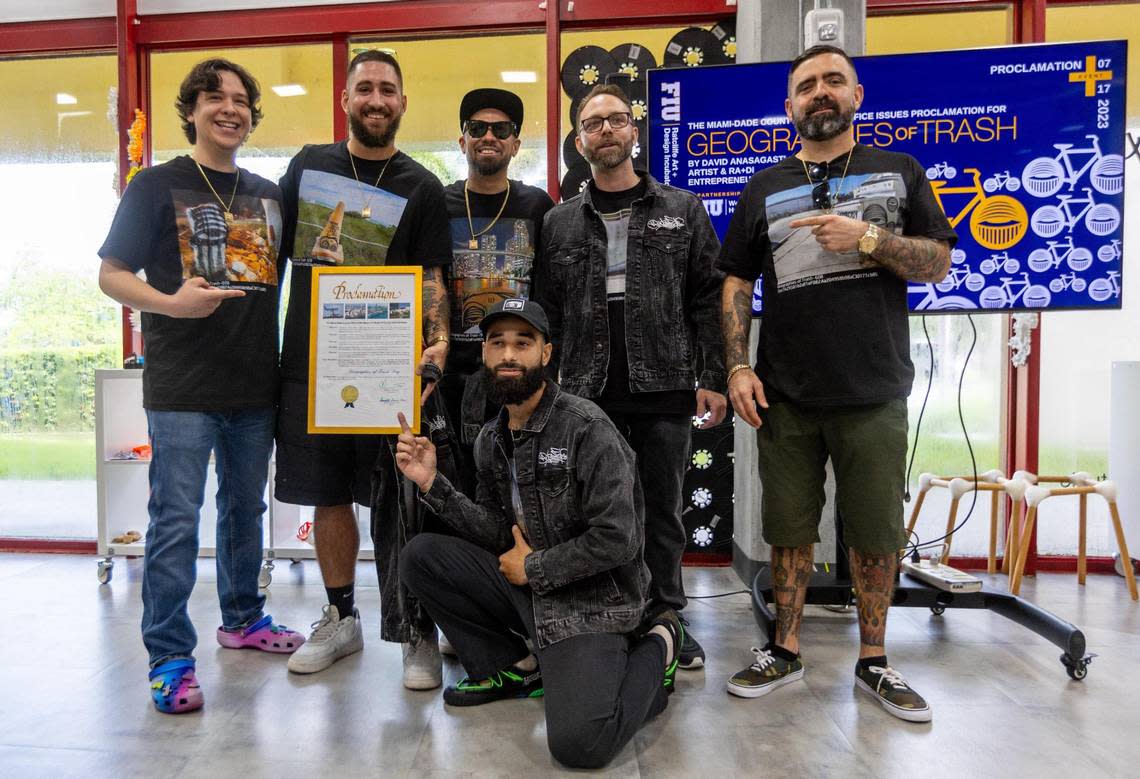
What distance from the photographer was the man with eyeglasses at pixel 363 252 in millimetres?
2467

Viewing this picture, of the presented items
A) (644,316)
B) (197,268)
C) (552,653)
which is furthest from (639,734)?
(197,268)

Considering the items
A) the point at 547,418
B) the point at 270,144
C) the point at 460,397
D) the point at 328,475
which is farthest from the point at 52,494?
the point at 547,418

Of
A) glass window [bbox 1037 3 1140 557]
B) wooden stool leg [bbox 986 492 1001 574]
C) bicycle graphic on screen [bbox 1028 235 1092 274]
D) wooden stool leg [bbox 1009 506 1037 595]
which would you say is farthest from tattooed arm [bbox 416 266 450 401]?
glass window [bbox 1037 3 1140 557]

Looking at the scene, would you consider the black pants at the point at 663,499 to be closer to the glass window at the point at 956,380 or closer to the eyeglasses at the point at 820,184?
the eyeglasses at the point at 820,184

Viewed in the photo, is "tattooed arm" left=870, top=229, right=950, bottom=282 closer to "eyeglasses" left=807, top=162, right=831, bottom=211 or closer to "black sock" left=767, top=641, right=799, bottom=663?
"eyeglasses" left=807, top=162, right=831, bottom=211

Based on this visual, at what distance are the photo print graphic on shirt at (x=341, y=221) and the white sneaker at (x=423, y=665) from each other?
126 centimetres

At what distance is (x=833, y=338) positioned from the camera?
2250 millimetres

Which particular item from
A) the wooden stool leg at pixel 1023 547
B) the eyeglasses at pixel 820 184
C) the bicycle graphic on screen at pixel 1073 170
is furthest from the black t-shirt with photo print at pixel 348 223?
the wooden stool leg at pixel 1023 547

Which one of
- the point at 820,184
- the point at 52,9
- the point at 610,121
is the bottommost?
the point at 820,184

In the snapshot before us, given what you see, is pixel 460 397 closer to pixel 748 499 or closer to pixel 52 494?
pixel 748 499

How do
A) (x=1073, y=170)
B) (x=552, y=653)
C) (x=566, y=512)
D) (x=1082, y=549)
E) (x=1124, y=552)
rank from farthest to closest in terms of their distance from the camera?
1. (x=1082, y=549)
2. (x=1124, y=552)
3. (x=1073, y=170)
4. (x=566, y=512)
5. (x=552, y=653)

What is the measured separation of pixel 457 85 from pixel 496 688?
334 centimetres

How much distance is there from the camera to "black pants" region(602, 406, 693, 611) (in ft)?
8.11

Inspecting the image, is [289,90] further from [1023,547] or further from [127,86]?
[1023,547]
